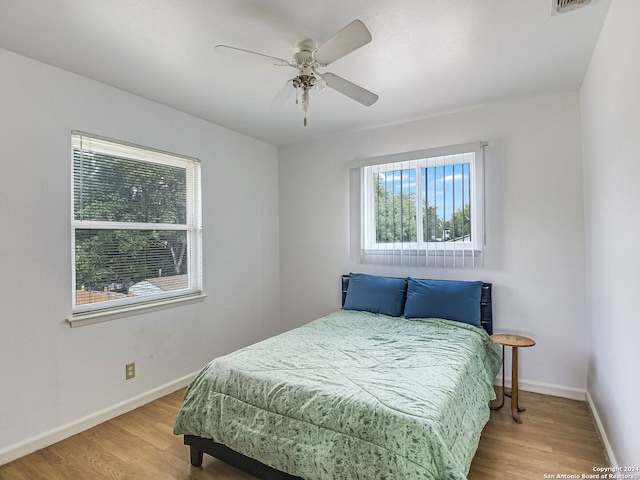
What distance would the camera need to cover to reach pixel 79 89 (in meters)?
2.46

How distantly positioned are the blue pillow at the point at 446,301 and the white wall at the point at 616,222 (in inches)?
31.8

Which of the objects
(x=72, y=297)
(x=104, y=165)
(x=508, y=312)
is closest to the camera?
(x=72, y=297)

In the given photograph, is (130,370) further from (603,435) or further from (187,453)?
(603,435)

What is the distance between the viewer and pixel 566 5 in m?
1.70

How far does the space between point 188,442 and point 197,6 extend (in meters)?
2.40

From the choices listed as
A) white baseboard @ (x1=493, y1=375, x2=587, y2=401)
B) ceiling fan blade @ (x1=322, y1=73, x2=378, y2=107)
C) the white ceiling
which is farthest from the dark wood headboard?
ceiling fan blade @ (x1=322, y1=73, x2=378, y2=107)

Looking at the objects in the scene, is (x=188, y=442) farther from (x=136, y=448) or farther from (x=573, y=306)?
(x=573, y=306)

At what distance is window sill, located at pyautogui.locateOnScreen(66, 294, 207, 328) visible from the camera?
7.95 ft

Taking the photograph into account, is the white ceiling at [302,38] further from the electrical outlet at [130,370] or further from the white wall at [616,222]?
the electrical outlet at [130,370]

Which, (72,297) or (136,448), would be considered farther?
(72,297)

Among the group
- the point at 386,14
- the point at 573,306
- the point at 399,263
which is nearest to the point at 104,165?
the point at 386,14

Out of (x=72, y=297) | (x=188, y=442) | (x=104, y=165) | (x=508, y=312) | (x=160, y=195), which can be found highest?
(x=104, y=165)

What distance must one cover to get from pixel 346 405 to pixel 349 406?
0.02 metres

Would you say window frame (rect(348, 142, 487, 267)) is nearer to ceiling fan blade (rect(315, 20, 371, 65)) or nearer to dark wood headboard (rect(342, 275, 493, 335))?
dark wood headboard (rect(342, 275, 493, 335))
